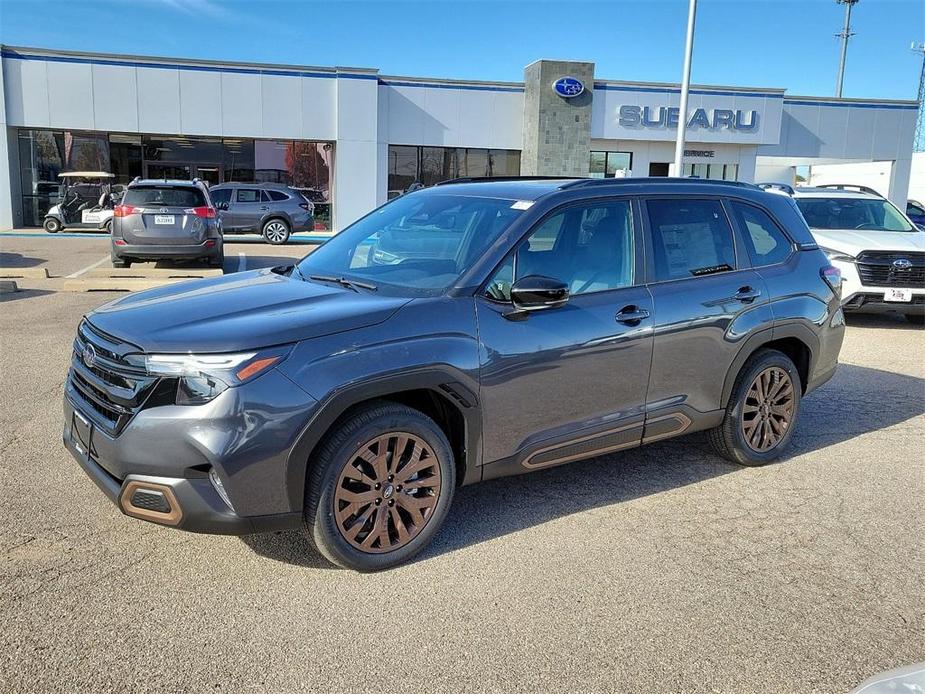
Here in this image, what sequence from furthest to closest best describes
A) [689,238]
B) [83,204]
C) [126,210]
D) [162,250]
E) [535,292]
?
[83,204], [162,250], [126,210], [689,238], [535,292]

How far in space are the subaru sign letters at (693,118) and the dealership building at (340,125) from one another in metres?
0.05

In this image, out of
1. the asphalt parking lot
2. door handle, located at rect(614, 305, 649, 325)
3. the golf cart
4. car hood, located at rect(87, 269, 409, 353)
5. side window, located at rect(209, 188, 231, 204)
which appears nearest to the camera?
the asphalt parking lot

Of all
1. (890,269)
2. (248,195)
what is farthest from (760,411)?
(248,195)

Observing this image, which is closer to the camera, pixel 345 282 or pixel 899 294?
pixel 345 282

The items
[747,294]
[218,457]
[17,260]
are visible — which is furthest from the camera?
[17,260]

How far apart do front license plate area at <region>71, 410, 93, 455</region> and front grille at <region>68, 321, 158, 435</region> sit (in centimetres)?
4

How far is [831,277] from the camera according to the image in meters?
5.73

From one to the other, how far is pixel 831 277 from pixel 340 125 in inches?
978

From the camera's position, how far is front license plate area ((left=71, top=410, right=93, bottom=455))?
367 cm

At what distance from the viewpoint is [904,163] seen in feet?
114

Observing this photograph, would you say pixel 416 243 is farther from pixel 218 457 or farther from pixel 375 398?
pixel 218 457

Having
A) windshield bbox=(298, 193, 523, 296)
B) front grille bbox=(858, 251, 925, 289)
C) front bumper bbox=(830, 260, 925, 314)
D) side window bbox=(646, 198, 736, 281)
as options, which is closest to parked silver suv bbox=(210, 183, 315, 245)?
front bumper bbox=(830, 260, 925, 314)

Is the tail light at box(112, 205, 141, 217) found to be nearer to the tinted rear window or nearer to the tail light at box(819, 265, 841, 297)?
the tinted rear window

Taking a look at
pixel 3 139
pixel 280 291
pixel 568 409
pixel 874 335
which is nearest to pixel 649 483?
pixel 568 409
